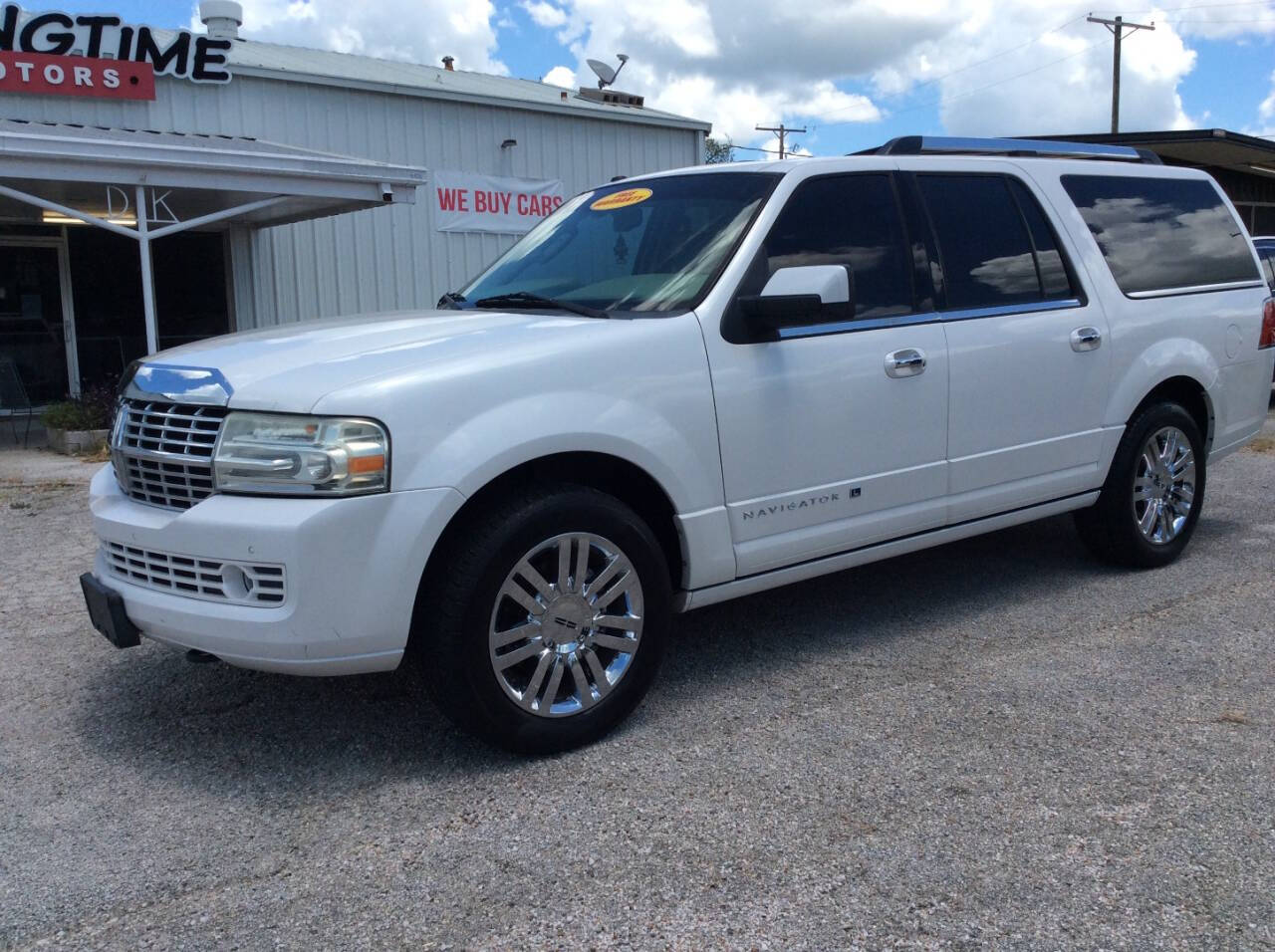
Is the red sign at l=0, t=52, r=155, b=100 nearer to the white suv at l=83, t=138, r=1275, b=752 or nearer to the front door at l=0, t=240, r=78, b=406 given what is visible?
the front door at l=0, t=240, r=78, b=406

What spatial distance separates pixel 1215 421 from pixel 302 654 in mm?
4825

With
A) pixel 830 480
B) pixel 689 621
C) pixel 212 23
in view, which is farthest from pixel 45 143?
pixel 830 480

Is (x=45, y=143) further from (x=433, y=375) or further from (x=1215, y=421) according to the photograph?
(x=1215, y=421)

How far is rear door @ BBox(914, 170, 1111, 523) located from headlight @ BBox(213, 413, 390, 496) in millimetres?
2426

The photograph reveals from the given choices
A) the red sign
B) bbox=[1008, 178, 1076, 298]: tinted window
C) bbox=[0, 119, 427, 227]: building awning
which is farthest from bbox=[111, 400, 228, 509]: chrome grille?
the red sign

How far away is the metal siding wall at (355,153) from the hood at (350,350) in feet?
37.4

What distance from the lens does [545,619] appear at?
3537mm

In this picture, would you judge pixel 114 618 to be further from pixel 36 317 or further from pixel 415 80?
pixel 415 80

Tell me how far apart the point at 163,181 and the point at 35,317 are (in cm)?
368

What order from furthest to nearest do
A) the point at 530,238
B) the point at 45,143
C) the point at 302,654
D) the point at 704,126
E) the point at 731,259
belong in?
1. the point at 704,126
2. the point at 45,143
3. the point at 530,238
4. the point at 731,259
5. the point at 302,654

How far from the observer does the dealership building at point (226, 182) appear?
1214 cm

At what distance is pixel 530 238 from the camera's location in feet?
16.6

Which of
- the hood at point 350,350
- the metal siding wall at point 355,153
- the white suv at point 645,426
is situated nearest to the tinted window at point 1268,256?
the white suv at point 645,426

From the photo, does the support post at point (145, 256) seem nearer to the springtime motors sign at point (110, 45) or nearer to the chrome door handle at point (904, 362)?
the springtime motors sign at point (110, 45)
